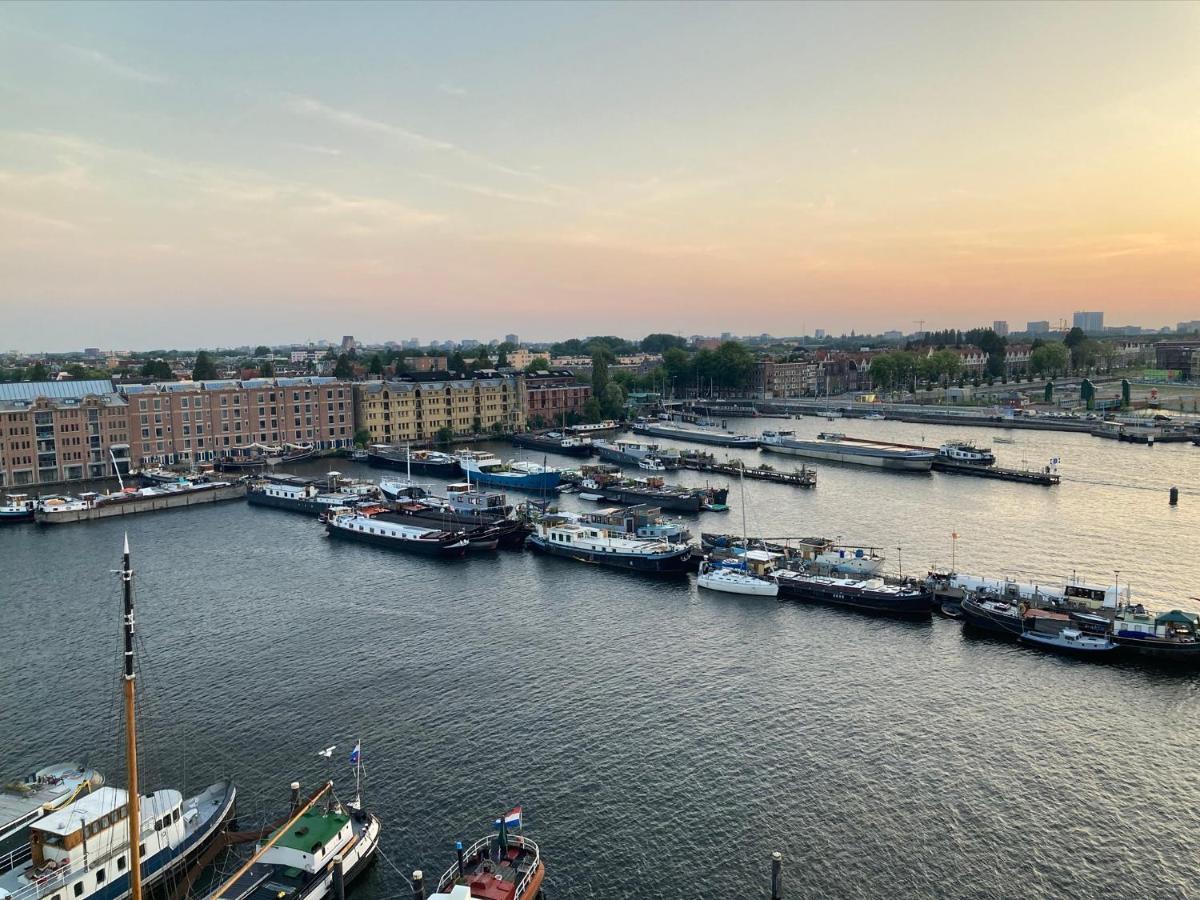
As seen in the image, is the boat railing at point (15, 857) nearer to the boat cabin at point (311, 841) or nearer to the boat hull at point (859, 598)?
the boat cabin at point (311, 841)

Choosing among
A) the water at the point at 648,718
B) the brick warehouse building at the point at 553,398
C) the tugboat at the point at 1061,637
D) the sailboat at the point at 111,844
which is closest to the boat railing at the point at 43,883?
the sailboat at the point at 111,844

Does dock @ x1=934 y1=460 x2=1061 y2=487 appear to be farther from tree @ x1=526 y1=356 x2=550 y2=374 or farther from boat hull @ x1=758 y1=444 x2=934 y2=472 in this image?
tree @ x1=526 y1=356 x2=550 y2=374

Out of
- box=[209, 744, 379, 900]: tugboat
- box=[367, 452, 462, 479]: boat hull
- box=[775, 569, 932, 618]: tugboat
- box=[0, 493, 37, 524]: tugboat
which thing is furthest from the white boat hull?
box=[0, 493, 37, 524]: tugboat

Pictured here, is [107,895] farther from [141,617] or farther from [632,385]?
[632,385]

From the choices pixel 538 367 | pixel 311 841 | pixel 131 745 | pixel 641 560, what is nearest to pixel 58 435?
pixel 641 560

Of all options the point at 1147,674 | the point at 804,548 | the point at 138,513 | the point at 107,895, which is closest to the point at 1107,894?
the point at 1147,674
